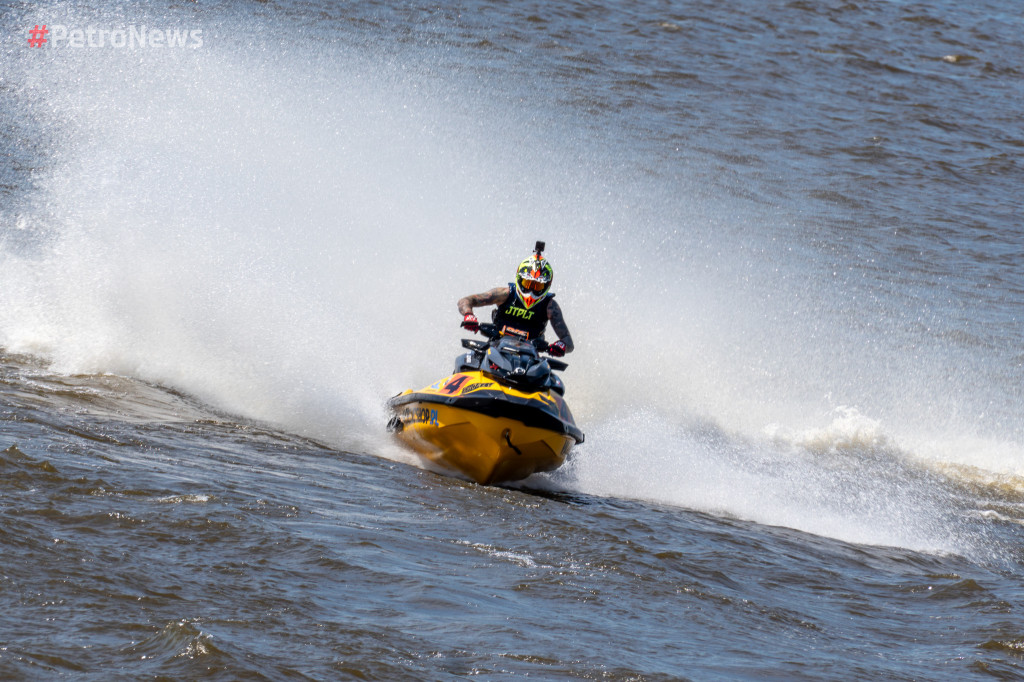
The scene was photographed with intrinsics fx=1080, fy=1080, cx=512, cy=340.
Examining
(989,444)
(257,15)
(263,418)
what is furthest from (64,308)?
(257,15)

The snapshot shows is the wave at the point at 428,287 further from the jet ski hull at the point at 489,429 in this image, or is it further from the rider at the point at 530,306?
the rider at the point at 530,306

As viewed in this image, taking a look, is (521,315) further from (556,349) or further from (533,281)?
(556,349)

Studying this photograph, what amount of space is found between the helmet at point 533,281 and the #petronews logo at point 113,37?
1492 cm

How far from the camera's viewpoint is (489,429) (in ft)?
28.8

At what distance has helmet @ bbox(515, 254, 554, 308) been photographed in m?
10.3

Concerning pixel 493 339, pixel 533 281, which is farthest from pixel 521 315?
pixel 493 339

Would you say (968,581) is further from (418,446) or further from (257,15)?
(257,15)

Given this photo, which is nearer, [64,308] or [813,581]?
[813,581]

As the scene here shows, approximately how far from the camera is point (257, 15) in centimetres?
2739

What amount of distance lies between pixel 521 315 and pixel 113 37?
1766 centimetres

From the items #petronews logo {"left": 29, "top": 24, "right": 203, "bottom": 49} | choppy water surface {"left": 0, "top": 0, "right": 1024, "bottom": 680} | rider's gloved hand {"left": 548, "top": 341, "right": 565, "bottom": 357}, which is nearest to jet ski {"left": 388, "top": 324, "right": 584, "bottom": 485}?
choppy water surface {"left": 0, "top": 0, "right": 1024, "bottom": 680}

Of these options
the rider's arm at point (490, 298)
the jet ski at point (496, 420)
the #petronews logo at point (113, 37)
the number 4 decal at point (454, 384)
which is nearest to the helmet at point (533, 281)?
the rider's arm at point (490, 298)

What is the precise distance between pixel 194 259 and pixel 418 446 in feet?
17.4

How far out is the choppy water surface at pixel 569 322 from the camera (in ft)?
18.7
